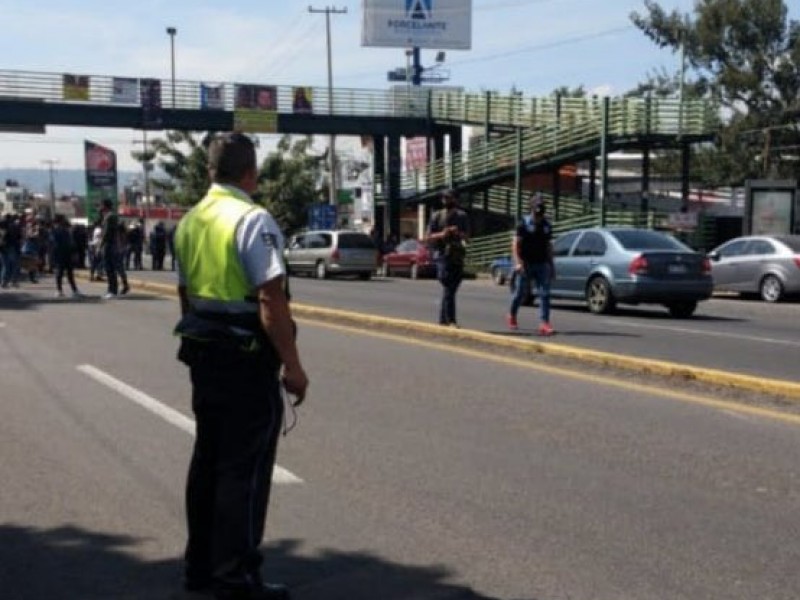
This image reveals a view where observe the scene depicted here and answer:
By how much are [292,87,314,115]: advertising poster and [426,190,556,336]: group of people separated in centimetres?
3536

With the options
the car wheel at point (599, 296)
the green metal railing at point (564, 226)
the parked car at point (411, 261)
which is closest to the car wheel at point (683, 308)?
the car wheel at point (599, 296)

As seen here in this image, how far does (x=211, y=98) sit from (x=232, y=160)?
148 feet

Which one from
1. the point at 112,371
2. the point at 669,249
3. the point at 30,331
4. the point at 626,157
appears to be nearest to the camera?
the point at 112,371

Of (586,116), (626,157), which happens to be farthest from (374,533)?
(626,157)

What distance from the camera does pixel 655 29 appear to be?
5950cm

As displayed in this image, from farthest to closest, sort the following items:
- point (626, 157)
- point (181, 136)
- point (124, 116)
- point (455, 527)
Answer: point (626, 157), point (181, 136), point (124, 116), point (455, 527)

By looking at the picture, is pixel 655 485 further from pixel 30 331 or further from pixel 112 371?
pixel 30 331

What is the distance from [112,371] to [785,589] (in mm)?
7873

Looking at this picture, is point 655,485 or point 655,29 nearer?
point 655,485

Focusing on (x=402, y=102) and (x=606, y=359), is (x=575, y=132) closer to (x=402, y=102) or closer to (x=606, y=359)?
(x=402, y=102)

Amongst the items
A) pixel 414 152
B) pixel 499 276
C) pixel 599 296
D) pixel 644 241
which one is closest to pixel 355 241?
pixel 499 276

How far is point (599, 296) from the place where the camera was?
19.7 m

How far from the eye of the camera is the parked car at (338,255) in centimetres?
3756

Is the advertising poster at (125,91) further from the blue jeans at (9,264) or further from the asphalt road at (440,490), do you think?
the asphalt road at (440,490)
